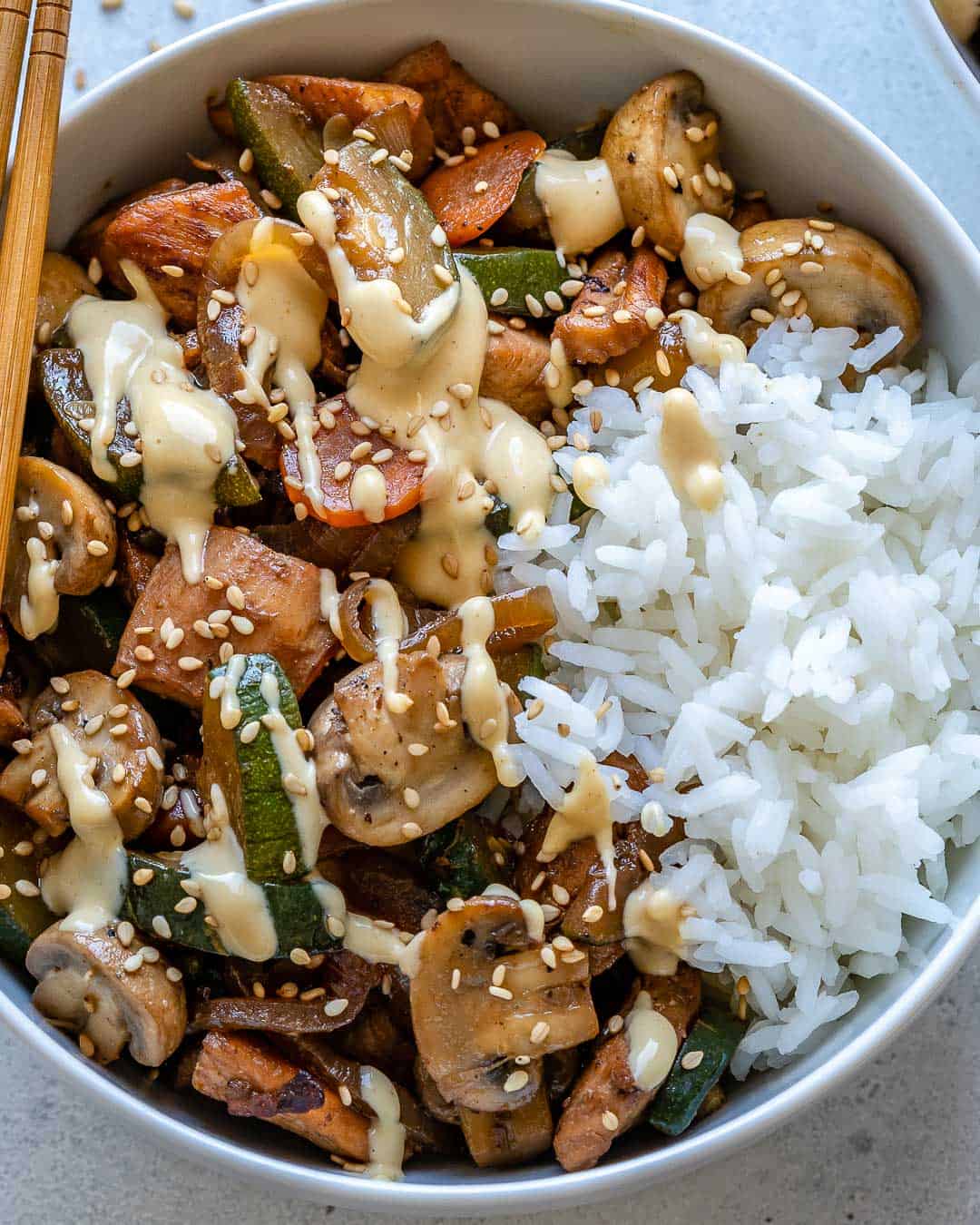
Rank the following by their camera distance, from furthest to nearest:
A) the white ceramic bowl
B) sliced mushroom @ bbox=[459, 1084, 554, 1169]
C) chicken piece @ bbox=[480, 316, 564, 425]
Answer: chicken piece @ bbox=[480, 316, 564, 425]
sliced mushroom @ bbox=[459, 1084, 554, 1169]
the white ceramic bowl

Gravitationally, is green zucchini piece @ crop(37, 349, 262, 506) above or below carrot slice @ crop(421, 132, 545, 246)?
below

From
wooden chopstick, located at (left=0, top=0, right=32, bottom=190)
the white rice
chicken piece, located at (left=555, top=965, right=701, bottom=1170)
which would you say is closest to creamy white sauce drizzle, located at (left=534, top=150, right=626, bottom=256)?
the white rice

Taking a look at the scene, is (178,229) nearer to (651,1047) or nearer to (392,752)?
(392,752)

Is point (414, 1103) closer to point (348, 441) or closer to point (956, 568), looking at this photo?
point (348, 441)

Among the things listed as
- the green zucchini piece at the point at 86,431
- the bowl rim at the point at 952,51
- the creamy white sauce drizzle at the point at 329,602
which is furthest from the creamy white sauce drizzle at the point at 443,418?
the bowl rim at the point at 952,51

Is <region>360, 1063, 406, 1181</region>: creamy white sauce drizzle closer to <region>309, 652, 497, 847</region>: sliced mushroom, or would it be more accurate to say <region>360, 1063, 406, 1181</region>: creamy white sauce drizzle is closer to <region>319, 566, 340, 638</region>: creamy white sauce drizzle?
<region>309, 652, 497, 847</region>: sliced mushroom

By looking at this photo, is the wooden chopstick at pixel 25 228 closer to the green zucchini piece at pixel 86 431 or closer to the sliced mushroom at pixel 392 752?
the green zucchini piece at pixel 86 431
